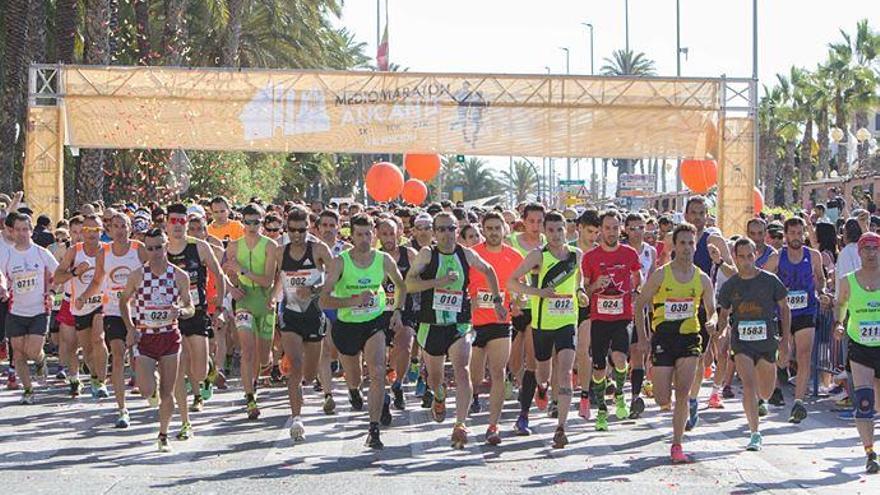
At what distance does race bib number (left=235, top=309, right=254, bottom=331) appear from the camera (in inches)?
520

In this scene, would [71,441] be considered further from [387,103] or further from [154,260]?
[387,103]

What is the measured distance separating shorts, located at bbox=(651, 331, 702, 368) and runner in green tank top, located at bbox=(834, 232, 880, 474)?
1181 mm

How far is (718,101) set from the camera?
90.3ft

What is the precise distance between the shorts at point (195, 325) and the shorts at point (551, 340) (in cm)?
292

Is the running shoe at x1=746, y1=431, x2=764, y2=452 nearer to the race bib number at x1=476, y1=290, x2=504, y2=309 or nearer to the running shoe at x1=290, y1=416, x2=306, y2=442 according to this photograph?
the race bib number at x1=476, y1=290, x2=504, y2=309

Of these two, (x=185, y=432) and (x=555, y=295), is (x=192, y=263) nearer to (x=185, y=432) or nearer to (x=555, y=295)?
(x=185, y=432)

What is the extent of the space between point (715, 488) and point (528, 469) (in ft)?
4.81

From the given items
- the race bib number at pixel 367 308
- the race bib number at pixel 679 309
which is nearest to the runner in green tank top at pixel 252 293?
the race bib number at pixel 367 308

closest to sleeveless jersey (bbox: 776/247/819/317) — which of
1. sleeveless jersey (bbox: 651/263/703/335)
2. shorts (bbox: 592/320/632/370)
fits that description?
shorts (bbox: 592/320/632/370)

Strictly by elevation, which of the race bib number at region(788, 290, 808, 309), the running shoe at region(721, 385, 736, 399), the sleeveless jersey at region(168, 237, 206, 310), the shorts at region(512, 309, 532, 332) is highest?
the sleeveless jersey at region(168, 237, 206, 310)

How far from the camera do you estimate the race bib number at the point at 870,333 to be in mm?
11008

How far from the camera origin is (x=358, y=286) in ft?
38.8

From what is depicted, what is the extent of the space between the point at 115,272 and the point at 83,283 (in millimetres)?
1676

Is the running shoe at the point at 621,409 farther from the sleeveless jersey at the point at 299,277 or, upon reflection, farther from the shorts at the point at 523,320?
the sleeveless jersey at the point at 299,277
